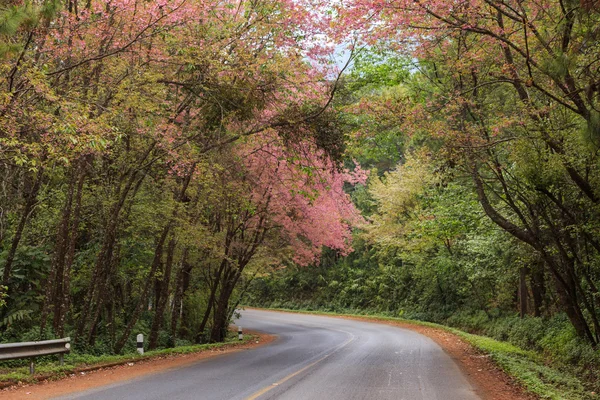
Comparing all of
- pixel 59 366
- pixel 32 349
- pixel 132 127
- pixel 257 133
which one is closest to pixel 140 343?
pixel 59 366

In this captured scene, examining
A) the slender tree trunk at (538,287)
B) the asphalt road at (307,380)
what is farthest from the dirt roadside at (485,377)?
the slender tree trunk at (538,287)

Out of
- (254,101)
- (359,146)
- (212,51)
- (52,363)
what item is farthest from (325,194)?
Answer: (52,363)

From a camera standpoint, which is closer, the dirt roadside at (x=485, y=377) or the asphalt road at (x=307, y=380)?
the asphalt road at (x=307, y=380)

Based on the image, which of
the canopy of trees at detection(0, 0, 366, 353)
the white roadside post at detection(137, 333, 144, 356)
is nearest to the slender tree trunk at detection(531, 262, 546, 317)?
the canopy of trees at detection(0, 0, 366, 353)

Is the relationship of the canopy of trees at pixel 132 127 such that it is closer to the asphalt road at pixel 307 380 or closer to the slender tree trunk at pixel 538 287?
the asphalt road at pixel 307 380

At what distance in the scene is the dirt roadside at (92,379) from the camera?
7691 millimetres

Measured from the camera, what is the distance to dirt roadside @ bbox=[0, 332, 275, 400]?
7.69 meters

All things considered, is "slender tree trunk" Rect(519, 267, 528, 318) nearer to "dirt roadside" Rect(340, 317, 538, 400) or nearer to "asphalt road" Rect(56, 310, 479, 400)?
"dirt roadside" Rect(340, 317, 538, 400)

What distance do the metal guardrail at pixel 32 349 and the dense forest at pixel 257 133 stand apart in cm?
106

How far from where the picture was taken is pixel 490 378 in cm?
1011

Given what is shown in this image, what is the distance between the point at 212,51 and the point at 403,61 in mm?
5677

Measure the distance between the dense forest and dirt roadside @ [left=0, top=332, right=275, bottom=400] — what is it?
2085mm

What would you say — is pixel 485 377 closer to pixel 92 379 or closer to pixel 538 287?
pixel 92 379

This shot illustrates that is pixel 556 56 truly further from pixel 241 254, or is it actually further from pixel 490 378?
pixel 241 254
